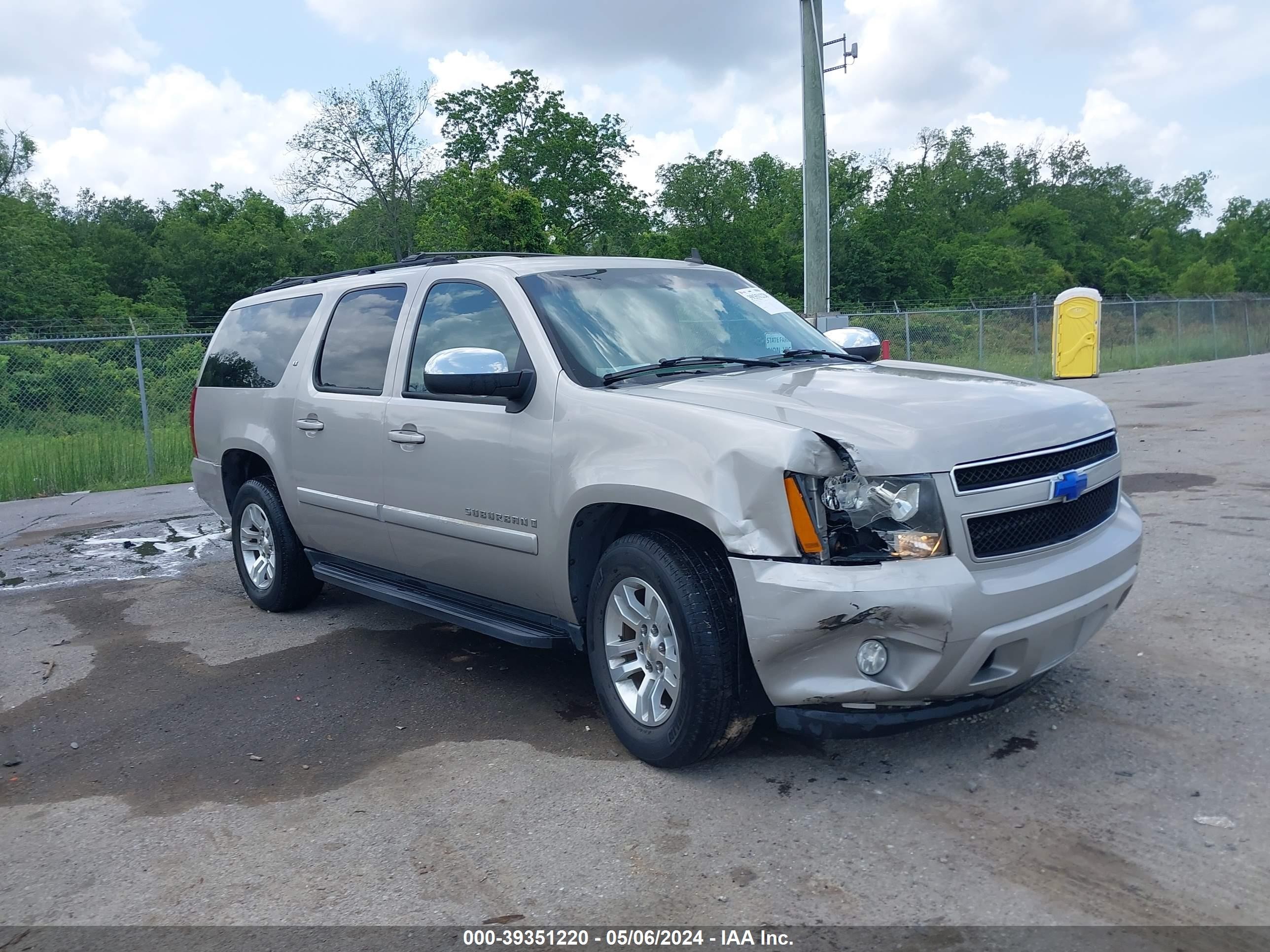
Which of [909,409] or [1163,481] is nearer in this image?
[909,409]

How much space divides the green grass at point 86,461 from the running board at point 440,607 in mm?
8555

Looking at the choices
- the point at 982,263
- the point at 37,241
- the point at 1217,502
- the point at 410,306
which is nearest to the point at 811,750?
the point at 410,306

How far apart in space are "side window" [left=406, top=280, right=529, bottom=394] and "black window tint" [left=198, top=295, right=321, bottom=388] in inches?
49.8

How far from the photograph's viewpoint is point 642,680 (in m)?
3.97

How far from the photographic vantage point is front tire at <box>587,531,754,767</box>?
11.7 ft

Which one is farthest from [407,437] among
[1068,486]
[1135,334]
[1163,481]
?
[1135,334]

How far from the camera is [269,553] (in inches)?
254

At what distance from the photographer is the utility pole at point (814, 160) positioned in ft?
46.3

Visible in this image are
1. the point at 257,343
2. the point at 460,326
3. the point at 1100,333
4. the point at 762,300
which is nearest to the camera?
the point at 460,326

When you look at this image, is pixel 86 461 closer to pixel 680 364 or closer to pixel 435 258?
pixel 435 258

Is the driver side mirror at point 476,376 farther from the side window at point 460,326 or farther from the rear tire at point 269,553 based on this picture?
the rear tire at point 269,553

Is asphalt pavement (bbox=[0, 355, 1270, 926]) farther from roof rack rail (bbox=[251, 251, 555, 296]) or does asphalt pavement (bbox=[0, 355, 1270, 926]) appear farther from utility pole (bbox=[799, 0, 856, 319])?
utility pole (bbox=[799, 0, 856, 319])

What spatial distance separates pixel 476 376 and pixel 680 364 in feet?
2.82

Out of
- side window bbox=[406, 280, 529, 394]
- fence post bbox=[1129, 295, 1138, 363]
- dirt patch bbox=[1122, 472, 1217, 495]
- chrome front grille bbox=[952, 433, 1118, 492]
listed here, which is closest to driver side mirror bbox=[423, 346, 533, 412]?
side window bbox=[406, 280, 529, 394]
